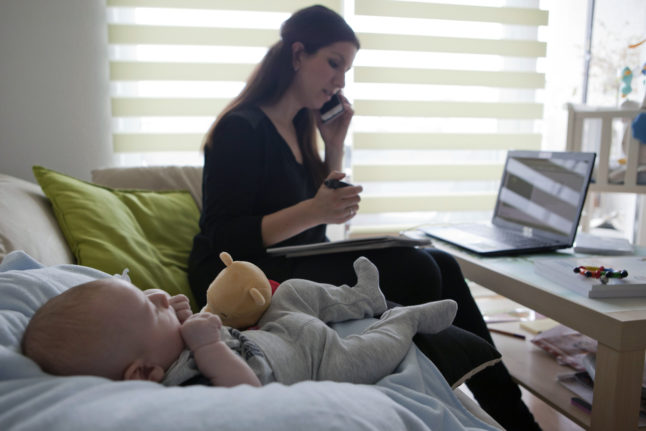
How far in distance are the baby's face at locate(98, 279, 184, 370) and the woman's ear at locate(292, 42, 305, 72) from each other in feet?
3.42

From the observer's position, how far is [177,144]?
2.33 m

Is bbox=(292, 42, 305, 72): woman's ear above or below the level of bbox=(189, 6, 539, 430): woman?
above

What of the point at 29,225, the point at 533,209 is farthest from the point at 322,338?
the point at 533,209

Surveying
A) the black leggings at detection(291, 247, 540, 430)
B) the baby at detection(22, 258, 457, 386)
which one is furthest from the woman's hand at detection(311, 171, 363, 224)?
the baby at detection(22, 258, 457, 386)

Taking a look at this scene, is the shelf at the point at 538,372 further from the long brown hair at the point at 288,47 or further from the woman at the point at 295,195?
the long brown hair at the point at 288,47

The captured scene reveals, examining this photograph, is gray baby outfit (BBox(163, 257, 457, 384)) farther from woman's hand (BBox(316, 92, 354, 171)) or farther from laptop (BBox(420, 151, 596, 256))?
woman's hand (BBox(316, 92, 354, 171))

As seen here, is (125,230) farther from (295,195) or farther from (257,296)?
(257,296)

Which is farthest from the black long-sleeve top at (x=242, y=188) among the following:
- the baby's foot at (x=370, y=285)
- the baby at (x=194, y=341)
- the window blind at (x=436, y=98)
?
the window blind at (x=436, y=98)

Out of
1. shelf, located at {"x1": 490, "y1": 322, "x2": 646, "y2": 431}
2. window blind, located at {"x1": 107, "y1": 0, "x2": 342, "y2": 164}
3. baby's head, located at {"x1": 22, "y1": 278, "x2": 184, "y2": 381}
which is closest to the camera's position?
baby's head, located at {"x1": 22, "y1": 278, "x2": 184, "y2": 381}

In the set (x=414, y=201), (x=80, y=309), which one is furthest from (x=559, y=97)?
(x=80, y=309)

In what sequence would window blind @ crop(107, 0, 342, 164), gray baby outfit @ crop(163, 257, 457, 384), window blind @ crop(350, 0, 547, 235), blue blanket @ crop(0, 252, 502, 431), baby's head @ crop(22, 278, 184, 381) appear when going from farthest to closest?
window blind @ crop(350, 0, 547, 235) → window blind @ crop(107, 0, 342, 164) → gray baby outfit @ crop(163, 257, 457, 384) → baby's head @ crop(22, 278, 184, 381) → blue blanket @ crop(0, 252, 502, 431)

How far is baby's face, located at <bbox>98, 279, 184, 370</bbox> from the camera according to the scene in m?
0.62

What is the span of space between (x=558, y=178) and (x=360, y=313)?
1117 mm

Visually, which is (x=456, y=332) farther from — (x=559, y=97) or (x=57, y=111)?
(x=559, y=97)
